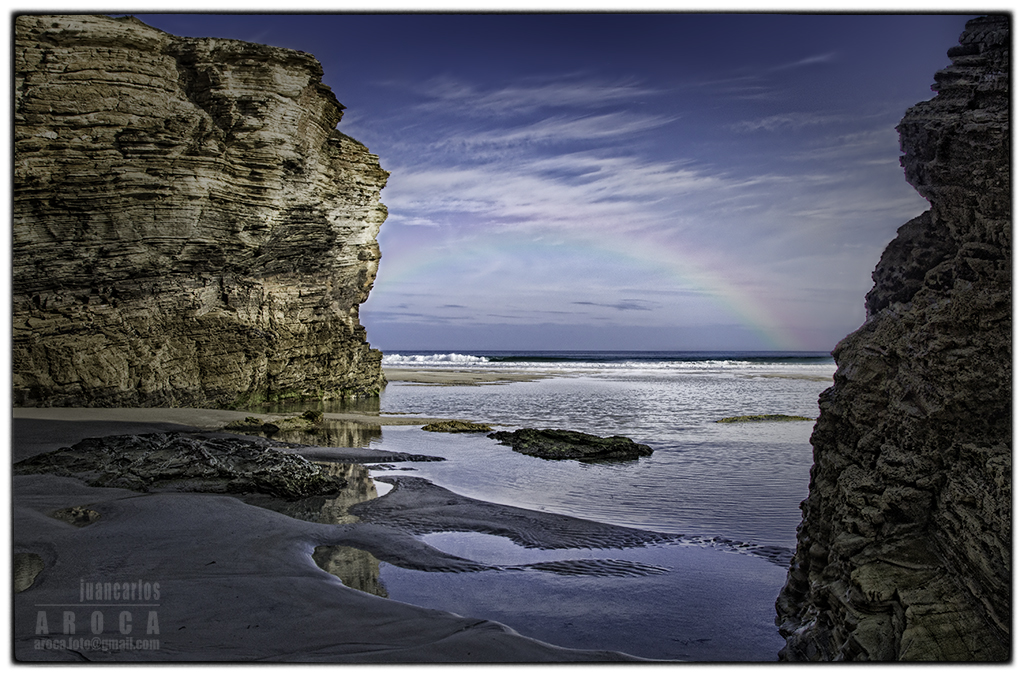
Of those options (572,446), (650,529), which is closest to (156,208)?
(572,446)

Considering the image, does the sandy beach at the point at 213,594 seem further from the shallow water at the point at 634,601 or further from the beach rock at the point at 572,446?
the beach rock at the point at 572,446

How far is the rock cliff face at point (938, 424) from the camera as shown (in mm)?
2879

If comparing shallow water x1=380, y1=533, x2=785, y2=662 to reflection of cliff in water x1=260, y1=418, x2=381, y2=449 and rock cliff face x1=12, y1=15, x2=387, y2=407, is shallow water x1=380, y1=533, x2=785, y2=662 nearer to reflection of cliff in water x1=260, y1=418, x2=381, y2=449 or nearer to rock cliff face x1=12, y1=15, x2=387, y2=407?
reflection of cliff in water x1=260, y1=418, x2=381, y2=449

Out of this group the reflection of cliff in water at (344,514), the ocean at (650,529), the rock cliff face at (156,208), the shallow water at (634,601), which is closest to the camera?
the shallow water at (634,601)

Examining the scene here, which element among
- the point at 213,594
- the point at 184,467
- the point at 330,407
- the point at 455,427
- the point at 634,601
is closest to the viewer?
the point at 213,594

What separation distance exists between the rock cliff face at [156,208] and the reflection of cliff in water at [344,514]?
28.9ft

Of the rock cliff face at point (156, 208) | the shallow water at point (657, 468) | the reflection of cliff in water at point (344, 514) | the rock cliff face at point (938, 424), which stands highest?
the rock cliff face at point (156, 208)

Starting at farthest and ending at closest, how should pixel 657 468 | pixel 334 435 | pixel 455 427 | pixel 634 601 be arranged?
pixel 455 427 → pixel 334 435 → pixel 657 468 → pixel 634 601

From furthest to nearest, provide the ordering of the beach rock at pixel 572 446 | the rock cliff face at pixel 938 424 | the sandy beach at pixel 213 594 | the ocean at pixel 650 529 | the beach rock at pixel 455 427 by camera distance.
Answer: the beach rock at pixel 455 427
the beach rock at pixel 572 446
the ocean at pixel 650 529
the sandy beach at pixel 213 594
the rock cliff face at pixel 938 424

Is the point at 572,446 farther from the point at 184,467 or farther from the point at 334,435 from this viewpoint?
the point at 184,467

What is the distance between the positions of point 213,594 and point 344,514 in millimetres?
2628

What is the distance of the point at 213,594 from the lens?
3889 millimetres

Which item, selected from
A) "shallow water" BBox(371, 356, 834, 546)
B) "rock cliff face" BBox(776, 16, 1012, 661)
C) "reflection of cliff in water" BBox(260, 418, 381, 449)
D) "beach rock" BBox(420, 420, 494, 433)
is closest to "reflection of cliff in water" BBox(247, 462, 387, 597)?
"shallow water" BBox(371, 356, 834, 546)

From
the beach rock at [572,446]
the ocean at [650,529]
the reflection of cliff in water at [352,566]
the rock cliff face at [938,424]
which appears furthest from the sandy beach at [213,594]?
the beach rock at [572,446]
